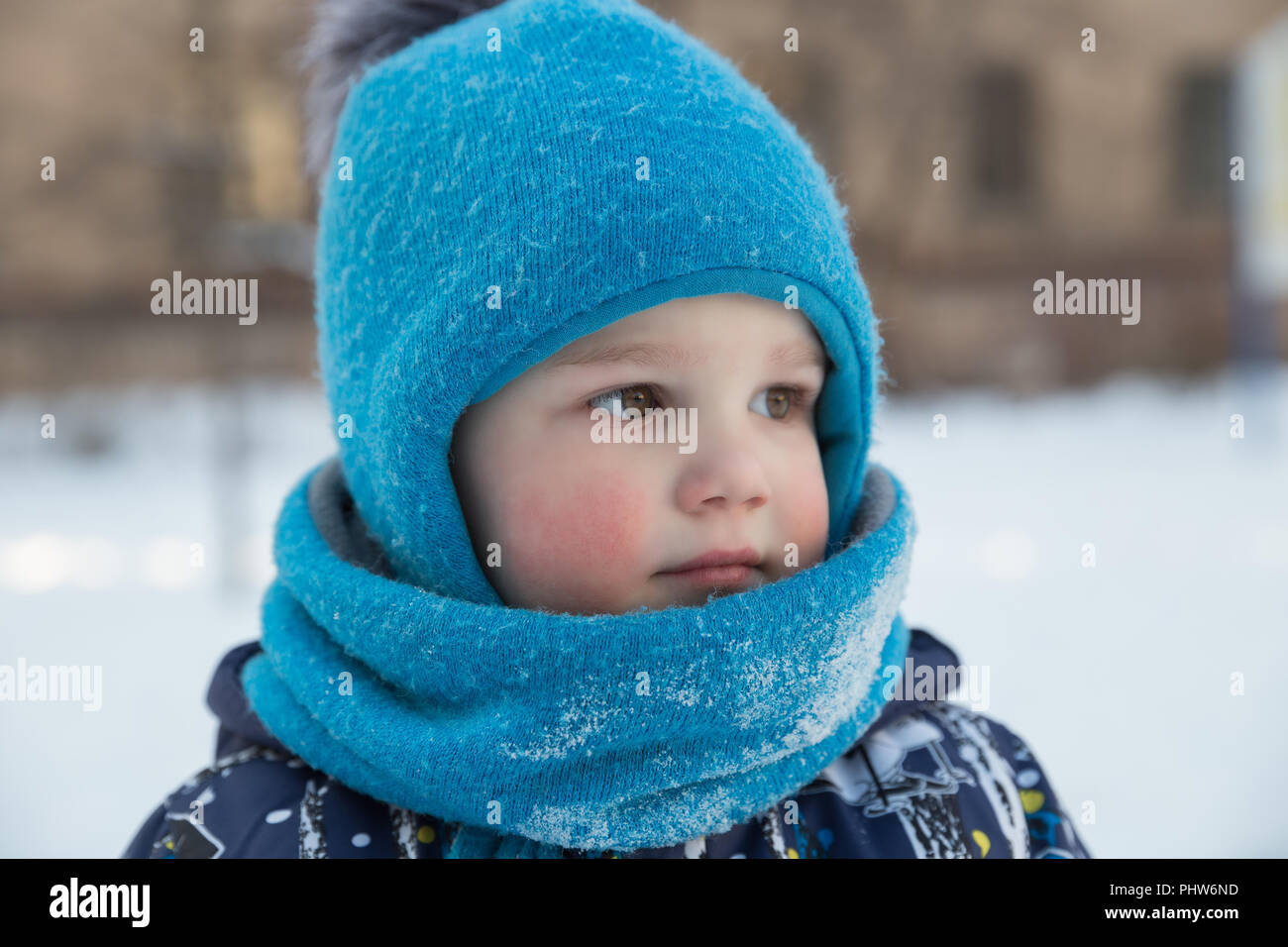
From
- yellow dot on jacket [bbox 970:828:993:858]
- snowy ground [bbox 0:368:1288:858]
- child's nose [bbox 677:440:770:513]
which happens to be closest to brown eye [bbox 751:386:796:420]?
child's nose [bbox 677:440:770:513]

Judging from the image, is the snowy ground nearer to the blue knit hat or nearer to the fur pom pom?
the blue knit hat

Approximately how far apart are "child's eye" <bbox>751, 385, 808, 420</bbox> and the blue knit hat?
7 cm

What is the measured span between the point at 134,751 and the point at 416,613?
2066mm

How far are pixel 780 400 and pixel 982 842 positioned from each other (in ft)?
1.88

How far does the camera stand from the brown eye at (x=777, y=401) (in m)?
1.27

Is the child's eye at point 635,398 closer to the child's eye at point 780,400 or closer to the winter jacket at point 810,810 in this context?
the child's eye at point 780,400

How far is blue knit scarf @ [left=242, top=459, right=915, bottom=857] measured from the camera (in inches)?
41.0

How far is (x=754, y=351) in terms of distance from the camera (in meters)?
1.17

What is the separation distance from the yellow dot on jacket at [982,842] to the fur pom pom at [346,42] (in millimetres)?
1296

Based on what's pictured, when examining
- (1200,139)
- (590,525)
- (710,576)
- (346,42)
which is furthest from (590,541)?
(1200,139)

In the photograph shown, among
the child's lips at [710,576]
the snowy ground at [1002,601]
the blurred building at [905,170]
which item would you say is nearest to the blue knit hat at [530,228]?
the child's lips at [710,576]

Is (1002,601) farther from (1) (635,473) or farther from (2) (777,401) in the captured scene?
(1) (635,473)

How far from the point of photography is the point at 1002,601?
398 cm

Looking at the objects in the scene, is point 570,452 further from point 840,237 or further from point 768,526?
point 840,237
